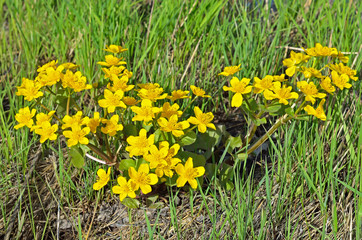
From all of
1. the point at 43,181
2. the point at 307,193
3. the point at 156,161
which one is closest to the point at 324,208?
the point at 307,193

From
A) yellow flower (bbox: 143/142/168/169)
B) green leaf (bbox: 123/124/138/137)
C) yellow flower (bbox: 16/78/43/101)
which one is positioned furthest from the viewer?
green leaf (bbox: 123/124/138/137)

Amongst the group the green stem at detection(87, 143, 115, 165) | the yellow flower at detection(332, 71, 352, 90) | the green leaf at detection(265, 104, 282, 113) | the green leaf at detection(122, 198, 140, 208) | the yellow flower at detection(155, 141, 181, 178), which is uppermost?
the yellow flower at detection(332, 71, 352, 90)

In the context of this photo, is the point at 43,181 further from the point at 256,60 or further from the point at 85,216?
the point at 256,60

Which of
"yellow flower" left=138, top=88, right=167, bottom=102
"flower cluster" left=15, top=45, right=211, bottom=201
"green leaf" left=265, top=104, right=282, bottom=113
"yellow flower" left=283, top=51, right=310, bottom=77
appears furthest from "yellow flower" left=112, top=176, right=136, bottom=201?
"yellow flower" left=283, top=51, right=310, bottom=77

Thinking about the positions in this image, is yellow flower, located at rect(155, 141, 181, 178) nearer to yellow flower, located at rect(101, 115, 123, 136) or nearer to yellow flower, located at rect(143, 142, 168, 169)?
yellow flower, located at rect(143, 142, 168, 169)

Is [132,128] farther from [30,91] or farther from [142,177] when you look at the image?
[30,91]

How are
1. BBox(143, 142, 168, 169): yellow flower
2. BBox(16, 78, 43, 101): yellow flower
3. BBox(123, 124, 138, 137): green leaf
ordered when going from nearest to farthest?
BBox(143, 142, 168, 169): yellow flower → BBox(16, 78, 43, 101): yellow flower → BBox(123, 124, 138, 137): green leaf

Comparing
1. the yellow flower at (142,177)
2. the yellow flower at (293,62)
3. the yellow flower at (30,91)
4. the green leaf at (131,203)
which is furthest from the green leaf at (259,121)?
the yellow flower at (30,91)

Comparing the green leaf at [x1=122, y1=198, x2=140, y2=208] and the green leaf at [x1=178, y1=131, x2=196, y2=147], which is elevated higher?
the green leaf at [x1=178, y1=131, x2=196, y2=147]

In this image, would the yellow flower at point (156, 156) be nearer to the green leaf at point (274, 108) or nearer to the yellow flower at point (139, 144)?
the yellow flower at point (139, 144)
